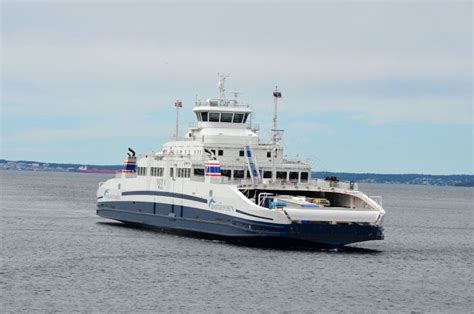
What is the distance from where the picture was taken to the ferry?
57.3m

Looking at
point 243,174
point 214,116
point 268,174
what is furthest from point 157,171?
point 268,174

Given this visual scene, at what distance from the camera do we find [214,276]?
49375mm

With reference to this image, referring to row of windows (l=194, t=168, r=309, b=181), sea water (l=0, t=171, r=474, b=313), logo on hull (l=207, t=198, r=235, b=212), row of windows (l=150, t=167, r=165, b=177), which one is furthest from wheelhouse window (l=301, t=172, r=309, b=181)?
row of windows (l=150, t=167, r=165, b=177)

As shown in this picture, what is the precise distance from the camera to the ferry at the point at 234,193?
5728cm

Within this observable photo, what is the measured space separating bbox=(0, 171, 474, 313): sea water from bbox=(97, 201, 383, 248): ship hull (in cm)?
79

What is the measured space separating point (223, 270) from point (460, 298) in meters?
11.4

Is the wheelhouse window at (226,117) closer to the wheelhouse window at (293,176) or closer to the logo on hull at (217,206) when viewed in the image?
the wheelhouse window at (293,176)

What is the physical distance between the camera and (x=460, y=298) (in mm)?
46625

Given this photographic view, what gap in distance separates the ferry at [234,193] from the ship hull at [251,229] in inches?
2.1

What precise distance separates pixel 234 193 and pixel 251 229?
8.27ft

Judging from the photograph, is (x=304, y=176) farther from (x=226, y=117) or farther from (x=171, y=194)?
(x=171, y=194)

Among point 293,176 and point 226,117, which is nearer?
point 293,176

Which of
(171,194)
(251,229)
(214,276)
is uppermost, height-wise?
(171,194)

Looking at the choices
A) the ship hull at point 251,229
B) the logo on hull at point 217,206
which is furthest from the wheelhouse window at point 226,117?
the logo on hull at point 217,206
